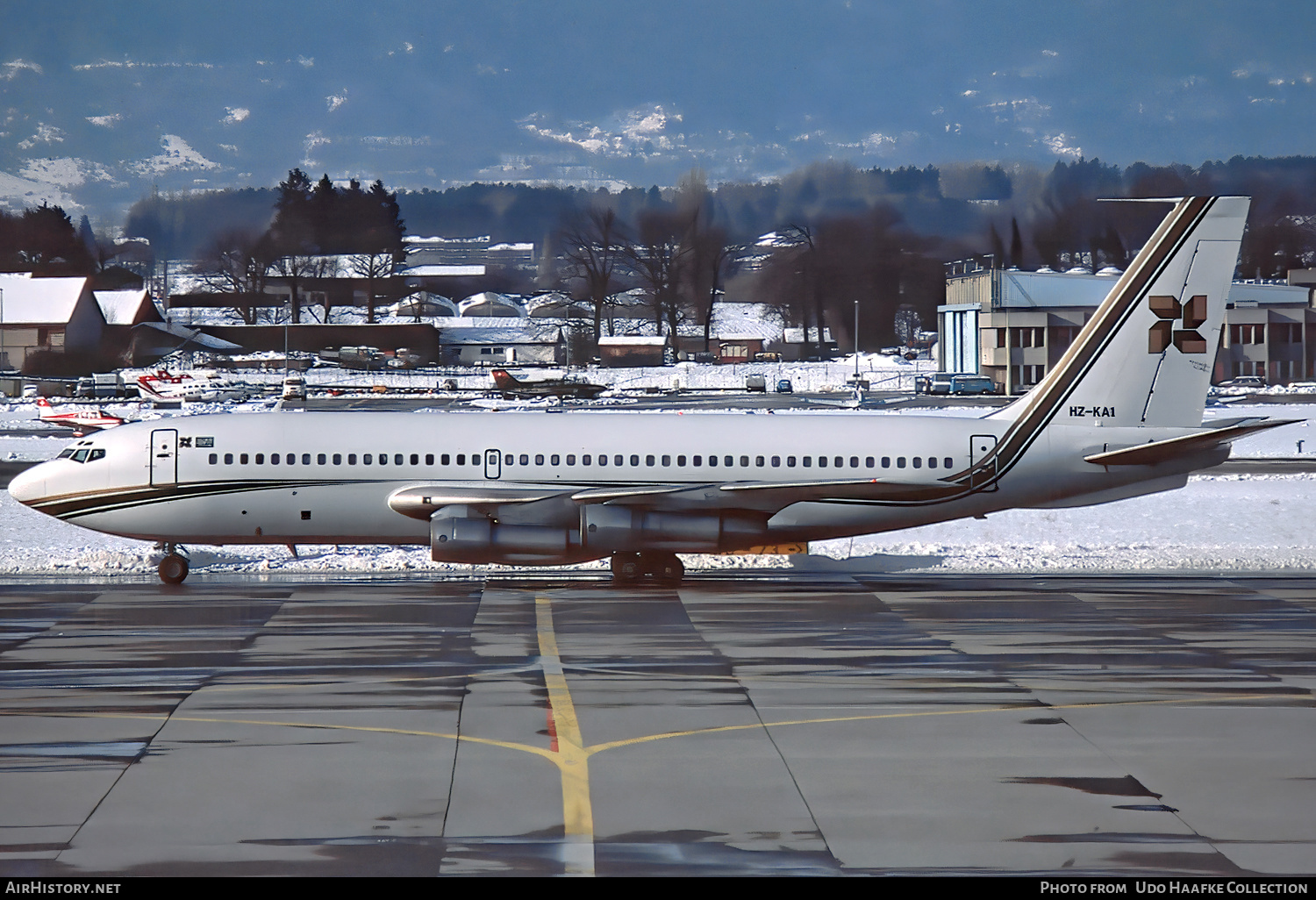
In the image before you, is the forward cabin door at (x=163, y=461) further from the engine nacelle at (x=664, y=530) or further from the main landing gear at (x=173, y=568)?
the engine nacelle at (x=664, y=530)

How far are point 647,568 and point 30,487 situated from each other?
1526 cm

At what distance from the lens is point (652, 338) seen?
522 feet

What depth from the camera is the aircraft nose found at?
32125 mm

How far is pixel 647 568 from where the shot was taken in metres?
31.9

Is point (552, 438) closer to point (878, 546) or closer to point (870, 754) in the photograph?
point (878, 546)

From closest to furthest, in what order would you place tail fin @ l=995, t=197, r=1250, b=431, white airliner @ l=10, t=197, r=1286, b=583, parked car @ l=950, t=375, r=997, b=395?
white airliner @ l=10, t=197, r=1286, b=583 < tail fin @ l=995, t=197, r=1250, b=431 < parked car @ l=950, t=375, r=997, b=395

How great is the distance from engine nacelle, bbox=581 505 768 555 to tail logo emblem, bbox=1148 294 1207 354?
11.0 meters

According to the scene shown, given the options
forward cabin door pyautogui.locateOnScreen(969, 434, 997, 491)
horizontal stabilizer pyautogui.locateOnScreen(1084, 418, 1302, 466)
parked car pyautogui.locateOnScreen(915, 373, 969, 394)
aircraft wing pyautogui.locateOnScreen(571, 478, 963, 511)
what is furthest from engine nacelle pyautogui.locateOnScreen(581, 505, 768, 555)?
parked car pyautogui.locateOnScreen(915, 373, 969, 394)

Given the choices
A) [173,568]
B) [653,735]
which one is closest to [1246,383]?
[173,568]

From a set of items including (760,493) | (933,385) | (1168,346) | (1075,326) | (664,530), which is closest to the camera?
(664,530)

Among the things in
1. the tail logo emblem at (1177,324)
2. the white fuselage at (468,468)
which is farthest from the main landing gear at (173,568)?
the tail logo emblem at (1177,324)

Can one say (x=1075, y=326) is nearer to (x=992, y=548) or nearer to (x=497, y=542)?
(x=992, y=548)

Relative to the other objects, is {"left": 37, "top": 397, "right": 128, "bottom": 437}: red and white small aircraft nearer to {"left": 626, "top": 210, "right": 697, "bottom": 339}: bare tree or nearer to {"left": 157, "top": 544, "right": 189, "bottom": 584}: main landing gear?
{"left": 157, "top": 544, "right": 189, "bottom": 584}: main landing gear

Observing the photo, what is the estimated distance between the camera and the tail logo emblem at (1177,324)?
3266cm
